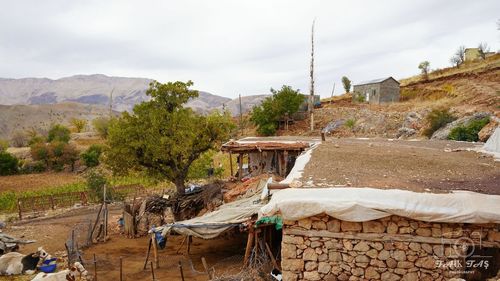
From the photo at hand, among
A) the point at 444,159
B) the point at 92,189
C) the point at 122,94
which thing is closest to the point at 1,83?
the point at 122,94

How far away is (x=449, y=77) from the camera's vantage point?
41500 mm

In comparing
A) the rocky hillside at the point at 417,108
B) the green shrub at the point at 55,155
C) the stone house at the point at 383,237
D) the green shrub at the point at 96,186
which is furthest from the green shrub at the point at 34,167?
the stone house at the point at 383,237

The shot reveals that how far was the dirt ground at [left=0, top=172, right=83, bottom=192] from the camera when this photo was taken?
31.2 meters

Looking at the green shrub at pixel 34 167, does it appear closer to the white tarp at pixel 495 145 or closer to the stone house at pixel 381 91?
the stone house at pixel 381 91

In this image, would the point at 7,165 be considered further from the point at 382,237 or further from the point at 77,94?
the point at 77,94

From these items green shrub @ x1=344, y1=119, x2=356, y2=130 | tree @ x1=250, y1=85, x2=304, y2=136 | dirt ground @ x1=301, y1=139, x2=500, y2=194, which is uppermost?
tree @ x1=250, y1=85, x2=304, y2=136

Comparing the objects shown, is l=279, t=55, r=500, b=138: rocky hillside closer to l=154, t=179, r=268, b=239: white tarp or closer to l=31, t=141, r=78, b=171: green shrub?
l=154, t=179, r=268, b=239: white tarp

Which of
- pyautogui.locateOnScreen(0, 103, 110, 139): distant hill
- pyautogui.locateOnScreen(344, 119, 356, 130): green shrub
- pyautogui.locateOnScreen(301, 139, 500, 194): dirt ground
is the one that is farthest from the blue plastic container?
pyautogui.locateOnScreen(0, 103, 110, 139): distant hill

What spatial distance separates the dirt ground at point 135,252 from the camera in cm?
1069

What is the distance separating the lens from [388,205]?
668cm

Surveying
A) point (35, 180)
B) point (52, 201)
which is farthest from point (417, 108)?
point (35, 180)

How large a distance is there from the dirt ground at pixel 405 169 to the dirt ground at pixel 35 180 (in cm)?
2886

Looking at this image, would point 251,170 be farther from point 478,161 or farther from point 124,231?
point 478,161

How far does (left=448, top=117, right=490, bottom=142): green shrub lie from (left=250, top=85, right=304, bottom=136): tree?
52.3 ft
